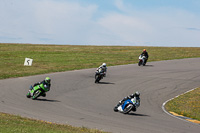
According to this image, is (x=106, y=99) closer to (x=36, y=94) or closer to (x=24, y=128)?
(x=36, y=94)

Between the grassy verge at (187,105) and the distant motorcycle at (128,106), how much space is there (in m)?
3.40

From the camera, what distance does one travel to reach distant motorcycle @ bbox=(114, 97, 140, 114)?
55.5ft

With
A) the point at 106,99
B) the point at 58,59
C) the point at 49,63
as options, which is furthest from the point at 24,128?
the point at 58,59

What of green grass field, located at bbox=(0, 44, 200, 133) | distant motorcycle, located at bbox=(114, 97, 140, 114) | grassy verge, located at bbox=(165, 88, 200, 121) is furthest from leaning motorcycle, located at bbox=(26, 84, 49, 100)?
grassy verge, located at bbox=(165, 88, 200, 121)

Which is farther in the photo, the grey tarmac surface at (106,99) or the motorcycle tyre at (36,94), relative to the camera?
the motorcycle tyre at (36,94)

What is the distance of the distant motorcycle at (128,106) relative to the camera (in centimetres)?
1693

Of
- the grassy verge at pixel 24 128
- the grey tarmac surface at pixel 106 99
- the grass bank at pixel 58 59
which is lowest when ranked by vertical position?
the grassy verge at pixel 24 128

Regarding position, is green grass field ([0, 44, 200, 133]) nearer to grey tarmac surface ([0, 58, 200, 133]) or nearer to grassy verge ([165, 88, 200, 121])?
grassy verge ([165, 88, 200, 121])

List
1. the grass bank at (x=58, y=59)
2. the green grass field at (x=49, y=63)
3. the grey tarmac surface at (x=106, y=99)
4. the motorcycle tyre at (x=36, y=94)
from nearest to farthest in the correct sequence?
the green grass field at (x=49, y=63) → the grey tarmac surface at (x=106, y=99) → the motorcycle tyre at (x=36, y=94) → the grass bank at (x=58, y=59)

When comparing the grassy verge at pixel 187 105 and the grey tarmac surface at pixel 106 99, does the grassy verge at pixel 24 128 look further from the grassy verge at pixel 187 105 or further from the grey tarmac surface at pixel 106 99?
the grassy verge at pixel 187 105

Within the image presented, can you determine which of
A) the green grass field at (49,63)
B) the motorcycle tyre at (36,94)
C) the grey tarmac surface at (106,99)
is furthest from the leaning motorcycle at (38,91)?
the green grass field at (49,63)

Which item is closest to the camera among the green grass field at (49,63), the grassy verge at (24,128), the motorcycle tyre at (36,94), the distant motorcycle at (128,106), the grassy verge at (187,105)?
the grassy verge at (24,128)

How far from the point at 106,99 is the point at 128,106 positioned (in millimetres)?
4422

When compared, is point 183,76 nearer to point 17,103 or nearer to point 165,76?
point 165,76
